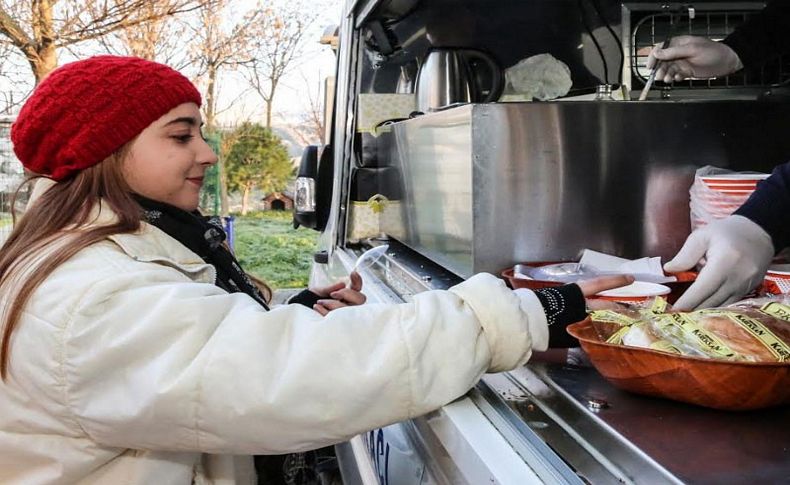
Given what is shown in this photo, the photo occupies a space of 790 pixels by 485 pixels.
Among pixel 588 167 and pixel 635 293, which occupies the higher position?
pixel 588 167

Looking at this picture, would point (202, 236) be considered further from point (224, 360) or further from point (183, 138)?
point (224, 360)

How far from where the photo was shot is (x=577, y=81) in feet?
9.71

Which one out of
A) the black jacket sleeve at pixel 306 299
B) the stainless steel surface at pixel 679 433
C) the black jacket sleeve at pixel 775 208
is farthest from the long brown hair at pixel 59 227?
the black jacket sleeve at pixel 775 208

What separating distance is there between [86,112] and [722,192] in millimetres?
1260

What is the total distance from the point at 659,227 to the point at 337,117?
179cm

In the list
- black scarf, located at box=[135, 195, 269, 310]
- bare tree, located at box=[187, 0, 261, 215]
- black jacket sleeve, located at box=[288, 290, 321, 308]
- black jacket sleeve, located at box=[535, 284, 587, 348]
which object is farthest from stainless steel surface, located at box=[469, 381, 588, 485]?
bare tree, located at box=[187, 0, 261, 215]

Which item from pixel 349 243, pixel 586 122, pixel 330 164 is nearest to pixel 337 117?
pixel 330 164

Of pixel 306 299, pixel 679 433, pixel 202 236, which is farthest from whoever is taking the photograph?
pixel 306 299

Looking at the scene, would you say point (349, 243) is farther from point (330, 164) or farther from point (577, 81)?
point (577, 81)

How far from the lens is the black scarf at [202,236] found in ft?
4.41

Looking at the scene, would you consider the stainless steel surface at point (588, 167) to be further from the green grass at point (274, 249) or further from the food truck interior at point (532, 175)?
the green grass at point (274, 249)

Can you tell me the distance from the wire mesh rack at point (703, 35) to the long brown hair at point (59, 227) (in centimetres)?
189

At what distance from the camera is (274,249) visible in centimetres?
1078

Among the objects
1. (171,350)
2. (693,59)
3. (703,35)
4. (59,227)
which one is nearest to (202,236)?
(59,227)
